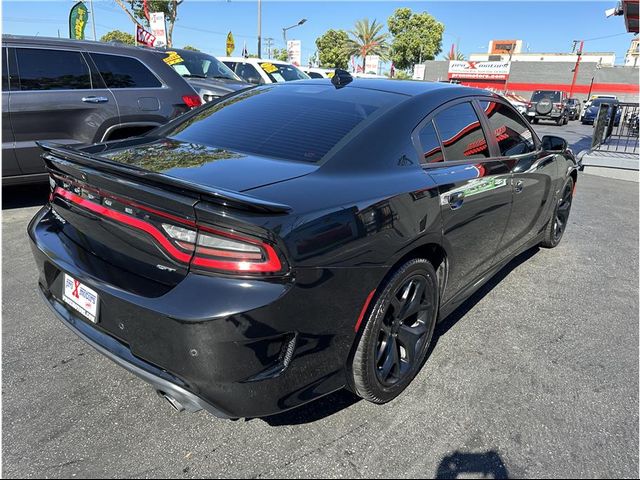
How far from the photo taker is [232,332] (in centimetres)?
162

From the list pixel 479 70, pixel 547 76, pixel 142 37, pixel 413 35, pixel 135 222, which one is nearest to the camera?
pixel 135 222

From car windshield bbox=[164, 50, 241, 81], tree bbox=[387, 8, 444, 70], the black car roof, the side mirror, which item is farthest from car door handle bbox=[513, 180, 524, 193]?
tree bbox=[387, 8, 444, 70]

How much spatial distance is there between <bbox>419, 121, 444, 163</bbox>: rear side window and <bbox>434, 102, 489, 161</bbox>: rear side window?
0.21 ft

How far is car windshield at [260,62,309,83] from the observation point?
1298 cm

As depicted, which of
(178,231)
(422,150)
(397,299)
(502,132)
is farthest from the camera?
(502,132)

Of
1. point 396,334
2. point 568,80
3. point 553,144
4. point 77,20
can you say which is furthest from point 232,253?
point 568,80

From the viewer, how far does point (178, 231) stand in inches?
68.9

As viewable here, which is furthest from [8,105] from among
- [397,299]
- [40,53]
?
[397,299]

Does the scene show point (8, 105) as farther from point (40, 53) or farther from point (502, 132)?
point (502, 132)

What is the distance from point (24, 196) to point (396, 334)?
18.1 ft

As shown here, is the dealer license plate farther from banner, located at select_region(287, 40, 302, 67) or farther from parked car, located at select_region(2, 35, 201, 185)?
banner, located at select_region(287, 40, 302, 67)

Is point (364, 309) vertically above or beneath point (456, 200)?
beneath

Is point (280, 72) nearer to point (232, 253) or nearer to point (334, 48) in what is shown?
point (232, 253)

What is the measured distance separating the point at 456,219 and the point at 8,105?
4.65 metres
